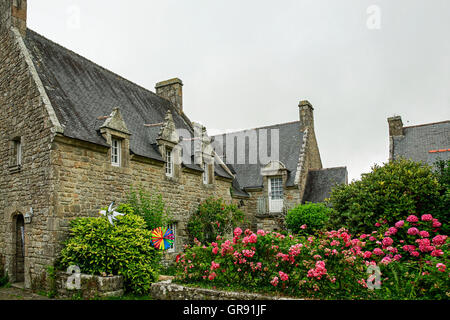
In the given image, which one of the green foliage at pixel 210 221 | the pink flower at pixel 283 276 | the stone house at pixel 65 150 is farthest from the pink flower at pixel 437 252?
the green foliage at pixel 210 221

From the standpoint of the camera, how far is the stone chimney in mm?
11984

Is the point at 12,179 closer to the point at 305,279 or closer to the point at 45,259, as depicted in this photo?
the point at 45,259

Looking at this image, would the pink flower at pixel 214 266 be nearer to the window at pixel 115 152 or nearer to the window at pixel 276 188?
the window at pixel 115 152

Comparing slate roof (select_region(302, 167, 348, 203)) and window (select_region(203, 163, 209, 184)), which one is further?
slate roof (select_region(302, 167, 348, 203))

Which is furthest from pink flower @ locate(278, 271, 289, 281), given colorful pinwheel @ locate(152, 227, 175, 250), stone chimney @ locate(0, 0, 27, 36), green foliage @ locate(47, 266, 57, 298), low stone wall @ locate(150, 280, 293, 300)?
stone chimney @ locate(0, 0, 27, 36)

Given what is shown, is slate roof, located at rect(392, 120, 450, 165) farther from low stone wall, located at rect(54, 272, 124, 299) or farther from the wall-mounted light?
the wall-mounted light

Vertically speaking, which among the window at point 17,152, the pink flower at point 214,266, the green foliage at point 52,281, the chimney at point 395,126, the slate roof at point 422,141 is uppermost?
the chimney at point 395,126

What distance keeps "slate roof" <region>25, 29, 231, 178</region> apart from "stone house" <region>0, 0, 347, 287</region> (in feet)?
0.16

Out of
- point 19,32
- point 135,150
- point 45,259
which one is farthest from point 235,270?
point 19,32

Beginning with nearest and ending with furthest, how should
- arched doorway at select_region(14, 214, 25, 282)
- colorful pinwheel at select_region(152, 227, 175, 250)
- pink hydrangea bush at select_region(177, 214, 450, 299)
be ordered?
pink hydrangea bush at select_region(177, 214, 450, 299), arched doorway at select_region(14, 214, 25, 282), colorful pinwheel at select_region(152, 227, 175, 250)

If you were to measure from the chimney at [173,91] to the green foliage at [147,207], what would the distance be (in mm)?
8857

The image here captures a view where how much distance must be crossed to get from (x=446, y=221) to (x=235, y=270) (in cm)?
594

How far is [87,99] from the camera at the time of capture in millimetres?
13047

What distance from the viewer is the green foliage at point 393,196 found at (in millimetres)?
9216
